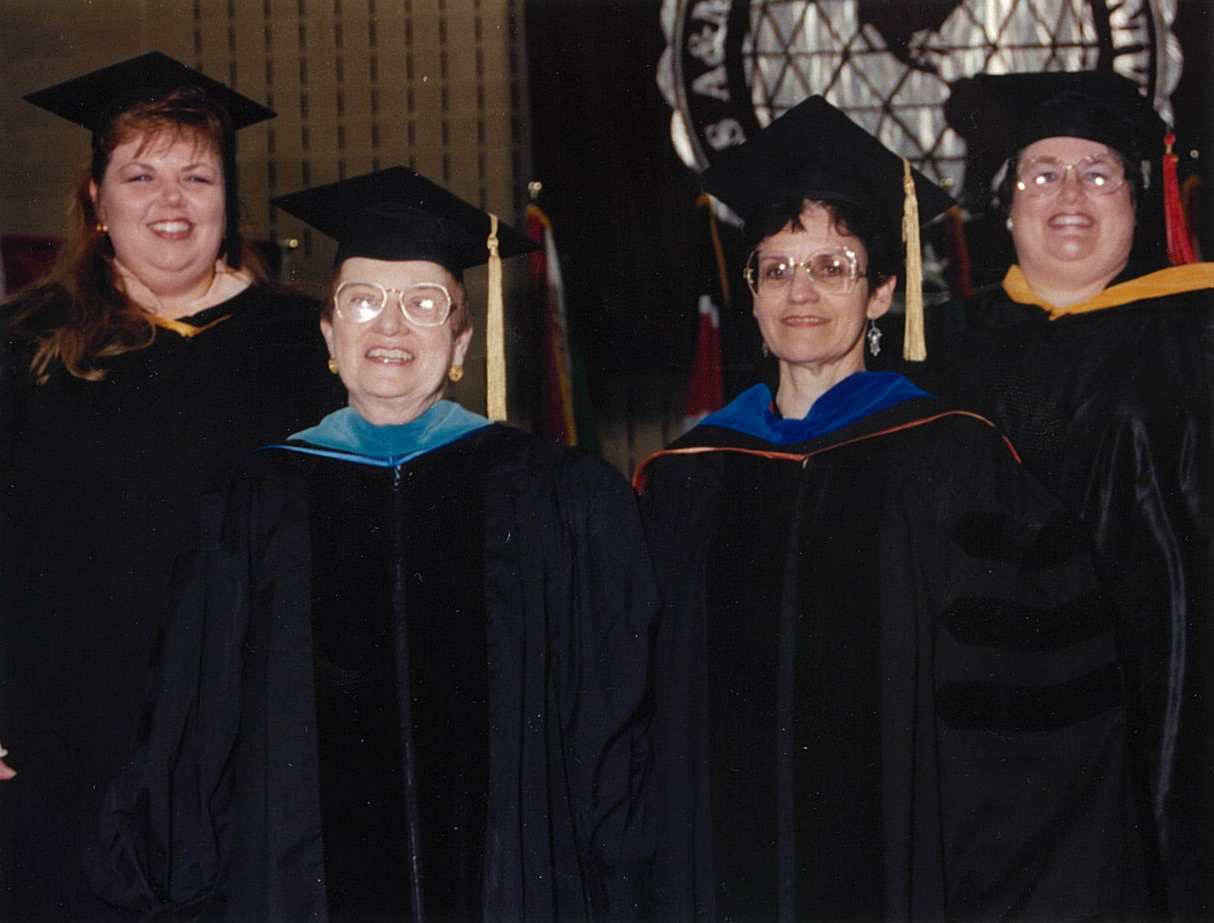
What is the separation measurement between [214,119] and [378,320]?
2.25ft

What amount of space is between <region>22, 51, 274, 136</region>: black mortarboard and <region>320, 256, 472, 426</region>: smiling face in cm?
62

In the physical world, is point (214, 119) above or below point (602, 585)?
above

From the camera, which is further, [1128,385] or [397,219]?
[1128,385]

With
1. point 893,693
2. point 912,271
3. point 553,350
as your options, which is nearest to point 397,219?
point 553,350

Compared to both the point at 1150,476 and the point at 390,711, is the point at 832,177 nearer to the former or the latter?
the point at 1150,476

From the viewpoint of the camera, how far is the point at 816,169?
252 cm

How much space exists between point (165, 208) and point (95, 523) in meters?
0.67

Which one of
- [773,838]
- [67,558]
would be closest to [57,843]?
[67,558]

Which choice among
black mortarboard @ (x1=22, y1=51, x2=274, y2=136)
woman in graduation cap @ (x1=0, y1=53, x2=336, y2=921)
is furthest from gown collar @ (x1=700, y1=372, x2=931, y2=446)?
black mortarboard @ (x1=22, y1=51, x2=274, y2=136)

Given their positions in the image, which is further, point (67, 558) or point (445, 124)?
point (445, 124)

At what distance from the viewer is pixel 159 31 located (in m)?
2.85

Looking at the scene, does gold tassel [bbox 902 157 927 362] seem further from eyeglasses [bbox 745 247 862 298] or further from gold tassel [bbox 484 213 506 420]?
gold tassel [bbox 484 213 506 420]

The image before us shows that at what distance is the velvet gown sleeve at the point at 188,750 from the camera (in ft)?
7.54

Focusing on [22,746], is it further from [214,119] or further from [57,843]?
[214,119]
